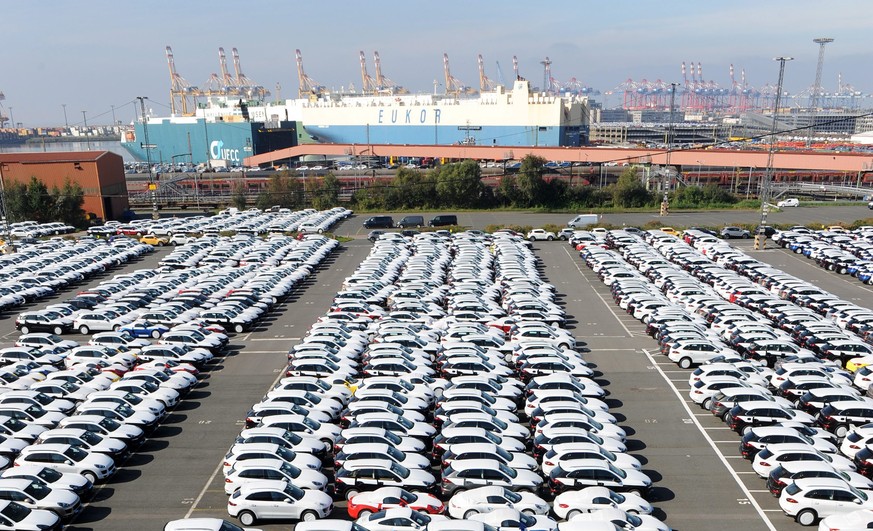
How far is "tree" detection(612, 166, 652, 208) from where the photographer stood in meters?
60.1

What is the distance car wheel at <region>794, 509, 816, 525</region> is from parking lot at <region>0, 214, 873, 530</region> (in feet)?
0.64

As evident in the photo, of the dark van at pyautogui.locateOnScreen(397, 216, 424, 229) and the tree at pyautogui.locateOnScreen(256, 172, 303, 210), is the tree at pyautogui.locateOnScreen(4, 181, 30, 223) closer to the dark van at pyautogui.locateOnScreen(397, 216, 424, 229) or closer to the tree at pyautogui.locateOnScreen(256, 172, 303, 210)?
the tree at pyautogui.locateOnScreen(256, 172, 303, 210)

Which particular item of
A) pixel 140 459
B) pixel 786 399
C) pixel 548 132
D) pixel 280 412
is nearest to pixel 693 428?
pixel 786 399

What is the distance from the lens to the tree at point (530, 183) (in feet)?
193

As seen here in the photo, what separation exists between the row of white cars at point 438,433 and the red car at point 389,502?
Result: 0.02 meters

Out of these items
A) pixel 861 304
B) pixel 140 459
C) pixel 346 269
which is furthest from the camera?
pixel 346 269

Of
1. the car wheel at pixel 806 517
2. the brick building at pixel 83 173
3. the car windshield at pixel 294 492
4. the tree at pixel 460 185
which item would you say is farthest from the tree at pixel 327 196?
the car wheel at pixel 806 517

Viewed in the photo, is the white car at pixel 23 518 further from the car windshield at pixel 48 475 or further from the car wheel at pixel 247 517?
the car wheel at pixel 247 517

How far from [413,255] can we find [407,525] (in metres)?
27.3

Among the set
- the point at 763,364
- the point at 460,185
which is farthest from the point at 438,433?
the point at 460,185

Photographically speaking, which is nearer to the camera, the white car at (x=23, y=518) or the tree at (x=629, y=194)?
the white car at (x=23, y=518)

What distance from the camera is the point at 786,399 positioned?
19.4 m

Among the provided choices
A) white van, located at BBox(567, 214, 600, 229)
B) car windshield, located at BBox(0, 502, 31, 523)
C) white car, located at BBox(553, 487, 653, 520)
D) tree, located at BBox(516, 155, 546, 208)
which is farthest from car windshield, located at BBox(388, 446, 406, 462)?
tree, located at BBox(516, 155, 546, 208)

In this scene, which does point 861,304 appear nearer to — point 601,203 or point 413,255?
point 413,255
